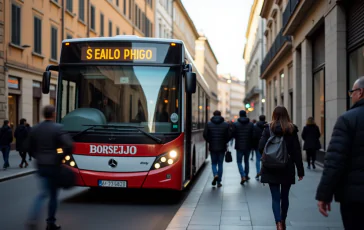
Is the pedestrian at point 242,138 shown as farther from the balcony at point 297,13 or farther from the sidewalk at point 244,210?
the balcony at point 297,13

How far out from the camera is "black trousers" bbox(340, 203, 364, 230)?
3.92 meters

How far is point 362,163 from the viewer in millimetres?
3986

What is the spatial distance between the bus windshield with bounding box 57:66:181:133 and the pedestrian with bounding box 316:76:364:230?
5.82 meters

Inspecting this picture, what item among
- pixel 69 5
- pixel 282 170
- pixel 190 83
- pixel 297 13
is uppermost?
pixel 69 5

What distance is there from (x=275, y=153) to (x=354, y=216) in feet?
8.97

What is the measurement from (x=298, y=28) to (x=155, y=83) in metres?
13.7

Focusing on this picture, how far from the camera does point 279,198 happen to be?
6.97 meters

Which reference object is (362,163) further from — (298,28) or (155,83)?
(298,28)

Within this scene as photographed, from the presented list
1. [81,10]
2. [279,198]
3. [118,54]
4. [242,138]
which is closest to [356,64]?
[242,138]

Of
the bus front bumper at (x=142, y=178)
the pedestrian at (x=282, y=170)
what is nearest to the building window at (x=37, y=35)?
the bus front bumper at (x=142, y=178)

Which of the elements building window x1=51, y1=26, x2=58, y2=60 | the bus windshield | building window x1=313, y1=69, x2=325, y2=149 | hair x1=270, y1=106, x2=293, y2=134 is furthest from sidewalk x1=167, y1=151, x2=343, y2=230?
building window x1=51, y1=26, x2=58, y2=60

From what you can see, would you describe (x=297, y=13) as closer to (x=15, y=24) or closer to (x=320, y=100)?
(x=320, y=100)

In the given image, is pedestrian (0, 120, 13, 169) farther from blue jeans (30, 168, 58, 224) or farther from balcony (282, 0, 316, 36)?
balcony (282, 0, 316, 36)

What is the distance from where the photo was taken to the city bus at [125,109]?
374 inches
